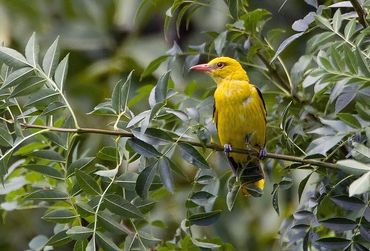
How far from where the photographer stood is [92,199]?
2.59 m

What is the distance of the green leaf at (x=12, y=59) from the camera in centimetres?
261

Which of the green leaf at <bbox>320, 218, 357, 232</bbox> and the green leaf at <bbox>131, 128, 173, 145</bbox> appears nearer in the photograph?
the green leaf at <bbox>131, 128, 173, 145</bbox>

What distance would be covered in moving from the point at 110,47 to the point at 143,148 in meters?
5.86

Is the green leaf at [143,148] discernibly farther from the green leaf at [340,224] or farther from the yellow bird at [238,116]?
the yellow bird at [238,116]

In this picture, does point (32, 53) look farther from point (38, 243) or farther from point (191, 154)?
point (38, 243)

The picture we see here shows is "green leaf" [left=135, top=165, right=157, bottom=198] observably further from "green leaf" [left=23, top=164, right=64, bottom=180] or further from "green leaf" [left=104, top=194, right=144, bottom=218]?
"green leaf" [left=23, top=164, right=64, bottom=180]

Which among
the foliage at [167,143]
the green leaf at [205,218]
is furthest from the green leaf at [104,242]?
the green leaf at [205,218]

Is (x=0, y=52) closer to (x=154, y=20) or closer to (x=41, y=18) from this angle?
(x=41, y=18)

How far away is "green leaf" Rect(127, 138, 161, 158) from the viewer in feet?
8.30

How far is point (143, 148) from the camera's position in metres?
2.54

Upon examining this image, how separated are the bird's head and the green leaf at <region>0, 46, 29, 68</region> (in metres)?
1.26

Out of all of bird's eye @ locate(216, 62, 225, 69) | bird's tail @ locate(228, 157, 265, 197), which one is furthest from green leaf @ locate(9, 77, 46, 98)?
bird's eye @ locate(216, 62, 225, 69)

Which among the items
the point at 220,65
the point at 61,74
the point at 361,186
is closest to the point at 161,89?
the point at 61,74

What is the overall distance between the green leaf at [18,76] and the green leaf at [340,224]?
3.58 feet
